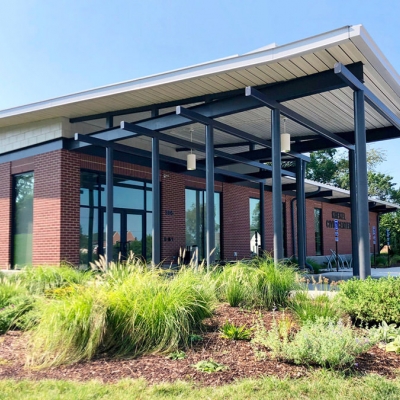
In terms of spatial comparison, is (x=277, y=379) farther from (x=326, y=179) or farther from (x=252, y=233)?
(x=326, y=179)

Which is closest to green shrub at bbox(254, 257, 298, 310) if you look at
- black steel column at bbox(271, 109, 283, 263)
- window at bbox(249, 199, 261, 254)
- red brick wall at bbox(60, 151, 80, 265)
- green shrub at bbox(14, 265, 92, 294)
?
black steel column at bbox(271, 109, 283, 263)

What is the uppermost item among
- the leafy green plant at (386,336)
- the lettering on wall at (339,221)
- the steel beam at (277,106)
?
the steel beam at (277,106)

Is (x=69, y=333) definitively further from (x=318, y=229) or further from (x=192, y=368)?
(x=318, y=229)

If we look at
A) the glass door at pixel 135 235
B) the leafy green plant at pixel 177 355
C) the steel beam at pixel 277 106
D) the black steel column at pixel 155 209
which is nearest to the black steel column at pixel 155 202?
the black steel column at pixel 155 209

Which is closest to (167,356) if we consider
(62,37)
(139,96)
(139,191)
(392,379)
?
(392,379)

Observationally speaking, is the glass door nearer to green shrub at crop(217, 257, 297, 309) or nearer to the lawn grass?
green shrub at crop(217, 257, 297, 309)

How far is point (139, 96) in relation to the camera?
34.7 ft

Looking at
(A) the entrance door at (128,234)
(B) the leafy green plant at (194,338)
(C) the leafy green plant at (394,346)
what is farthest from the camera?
(A) the entrance door at (128,234)

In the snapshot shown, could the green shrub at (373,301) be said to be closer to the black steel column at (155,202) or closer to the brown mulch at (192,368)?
the brown mulch at (192,368)

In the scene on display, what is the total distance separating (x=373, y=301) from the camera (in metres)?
5.94

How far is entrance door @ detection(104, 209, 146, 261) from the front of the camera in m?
13.9

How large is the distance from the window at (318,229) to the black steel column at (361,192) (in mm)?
15718

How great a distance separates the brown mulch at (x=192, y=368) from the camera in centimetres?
438

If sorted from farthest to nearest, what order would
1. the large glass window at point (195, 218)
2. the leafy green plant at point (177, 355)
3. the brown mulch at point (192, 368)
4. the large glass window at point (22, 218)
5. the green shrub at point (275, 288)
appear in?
the large glass window at point (195, 218) → the large glass window at point (22, 218) → the green shrub at point (275, 288) → the leafy green plant at point (177, 355) → the brown mulch at point (192, 368)
